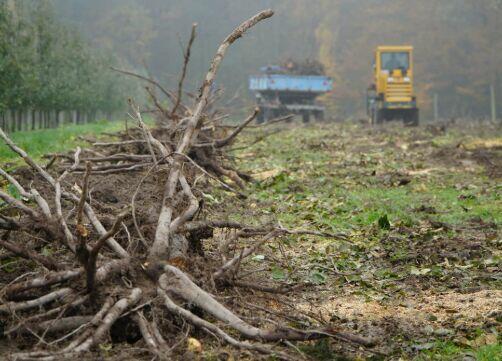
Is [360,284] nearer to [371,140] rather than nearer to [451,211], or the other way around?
[451,211]

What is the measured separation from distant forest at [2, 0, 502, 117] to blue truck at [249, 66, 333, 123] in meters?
8.11

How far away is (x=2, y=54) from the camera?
27328 mm

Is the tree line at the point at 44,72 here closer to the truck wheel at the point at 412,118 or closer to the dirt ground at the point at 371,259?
the dirt ground at the point at 371,259

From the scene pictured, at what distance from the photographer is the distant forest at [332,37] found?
58.1 m

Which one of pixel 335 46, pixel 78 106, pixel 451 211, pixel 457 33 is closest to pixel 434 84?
pixel 457 33

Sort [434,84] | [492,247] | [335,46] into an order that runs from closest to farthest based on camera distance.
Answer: [492,247], [434,84], [335,46]

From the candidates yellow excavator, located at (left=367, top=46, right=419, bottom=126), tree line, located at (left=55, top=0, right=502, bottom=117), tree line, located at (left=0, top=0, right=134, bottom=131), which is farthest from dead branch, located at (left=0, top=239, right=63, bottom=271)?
tree line, located at (left=55, top=0, right=502, bottom=117)

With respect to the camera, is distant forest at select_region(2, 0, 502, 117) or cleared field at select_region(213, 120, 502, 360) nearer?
cleared field at select_region(213, 120, 502, 360)

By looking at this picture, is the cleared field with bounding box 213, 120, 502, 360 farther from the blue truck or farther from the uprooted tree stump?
the blue truck

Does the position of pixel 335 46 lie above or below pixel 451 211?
above

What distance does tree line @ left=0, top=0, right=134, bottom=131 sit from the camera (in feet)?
92.3

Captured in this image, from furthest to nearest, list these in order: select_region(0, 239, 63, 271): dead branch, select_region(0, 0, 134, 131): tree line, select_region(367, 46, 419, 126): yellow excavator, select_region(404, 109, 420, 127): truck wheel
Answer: select_region(367, 46, 419, 126): yellow excavator → select_region(404, 109, 420, 127): truck wheel → select_region(0, 0, 134, 131): tree line → select_region(0, 239, 63, 271): dead branch

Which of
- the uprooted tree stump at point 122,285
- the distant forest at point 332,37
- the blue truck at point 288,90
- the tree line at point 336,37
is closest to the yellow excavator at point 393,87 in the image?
the blue truck at point 288,90

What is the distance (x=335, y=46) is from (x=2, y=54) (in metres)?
49.4
